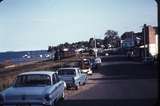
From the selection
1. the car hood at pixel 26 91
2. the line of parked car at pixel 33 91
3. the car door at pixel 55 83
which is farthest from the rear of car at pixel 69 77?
the car hood at pixel 26 91

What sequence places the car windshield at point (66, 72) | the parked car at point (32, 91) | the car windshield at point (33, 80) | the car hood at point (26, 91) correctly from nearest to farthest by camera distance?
1. the parked car at point (32, 91)
2. the car hood at point (26, 91)
3. the car windshield at point (33, 80)
4. the car windshield at point (66, 72)

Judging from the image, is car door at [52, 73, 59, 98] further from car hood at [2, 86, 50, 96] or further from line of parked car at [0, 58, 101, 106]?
car hood at [2, 86, 50, 96]

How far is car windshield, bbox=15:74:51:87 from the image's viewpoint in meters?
16.5

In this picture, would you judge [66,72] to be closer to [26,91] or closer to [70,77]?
[70,77]

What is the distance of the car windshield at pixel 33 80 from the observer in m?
16.5

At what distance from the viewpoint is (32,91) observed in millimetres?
15320

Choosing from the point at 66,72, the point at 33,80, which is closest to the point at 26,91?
the point at 33,80

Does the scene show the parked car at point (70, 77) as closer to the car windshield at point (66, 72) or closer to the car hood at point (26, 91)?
the car windshield at point (66, 72)

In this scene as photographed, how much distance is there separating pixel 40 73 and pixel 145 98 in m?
6.16

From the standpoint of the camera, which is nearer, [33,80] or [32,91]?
[32,91]

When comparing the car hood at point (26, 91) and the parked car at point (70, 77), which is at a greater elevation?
the car hood at point (26, 91)

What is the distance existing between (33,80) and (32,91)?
4.85 ft

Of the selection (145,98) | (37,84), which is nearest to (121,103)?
(145,98)

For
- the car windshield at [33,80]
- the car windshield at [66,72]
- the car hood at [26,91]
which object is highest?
the car windshield at [33,80]
